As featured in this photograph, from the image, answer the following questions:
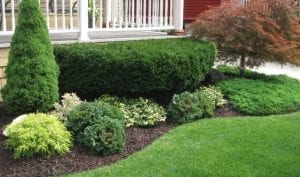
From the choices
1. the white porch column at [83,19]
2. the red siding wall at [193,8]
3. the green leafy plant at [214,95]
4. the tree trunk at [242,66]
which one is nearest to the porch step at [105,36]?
the white porch column at [83,19]

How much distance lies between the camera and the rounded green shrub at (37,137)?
16.0ft

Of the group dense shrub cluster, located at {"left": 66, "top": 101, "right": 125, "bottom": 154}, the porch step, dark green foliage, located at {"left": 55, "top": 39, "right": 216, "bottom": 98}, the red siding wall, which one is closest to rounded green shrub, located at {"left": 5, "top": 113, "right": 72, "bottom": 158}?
dense shrub cluster, located at {"left": 66, "top": 101, "right": 125, "bottom": 154}

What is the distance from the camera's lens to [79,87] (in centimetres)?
673

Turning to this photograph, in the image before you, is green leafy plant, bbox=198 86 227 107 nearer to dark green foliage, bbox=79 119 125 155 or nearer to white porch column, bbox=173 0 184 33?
white porch column, bbox=173 0 184 33

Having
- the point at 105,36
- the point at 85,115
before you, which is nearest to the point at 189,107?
the point at 85,115

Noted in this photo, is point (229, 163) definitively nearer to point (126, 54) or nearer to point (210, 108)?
point (210, 108)

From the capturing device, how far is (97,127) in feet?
17.5

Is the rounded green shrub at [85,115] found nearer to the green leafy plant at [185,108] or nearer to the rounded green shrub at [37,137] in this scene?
the rounded green shrub at [37,137]

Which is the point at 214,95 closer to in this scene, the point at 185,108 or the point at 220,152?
the point at 185,108

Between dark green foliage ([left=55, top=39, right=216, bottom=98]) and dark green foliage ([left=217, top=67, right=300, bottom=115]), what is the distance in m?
0.97

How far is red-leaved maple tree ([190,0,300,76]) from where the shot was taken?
26.6ft

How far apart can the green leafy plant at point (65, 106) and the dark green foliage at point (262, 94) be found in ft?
8.46

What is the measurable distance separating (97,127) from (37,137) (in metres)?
0.69

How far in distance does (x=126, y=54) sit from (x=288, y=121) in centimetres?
246
